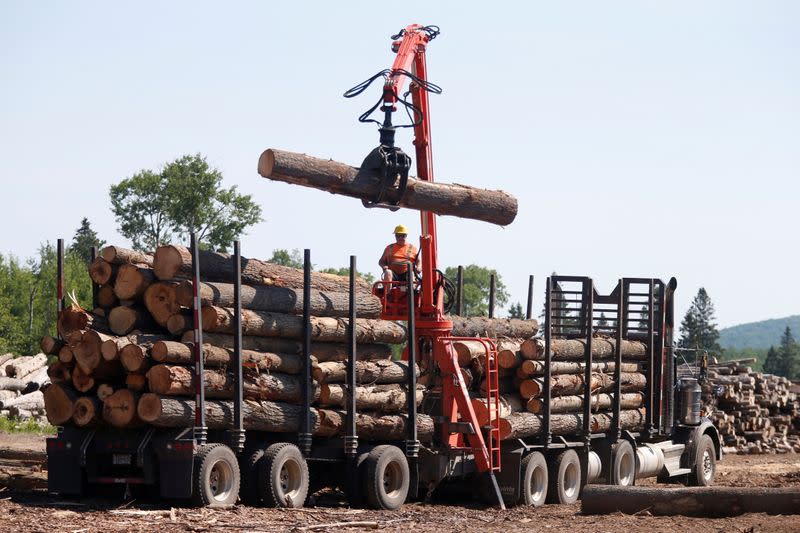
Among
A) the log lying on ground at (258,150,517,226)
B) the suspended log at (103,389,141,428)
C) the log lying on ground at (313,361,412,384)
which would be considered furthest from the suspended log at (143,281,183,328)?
the log lying on ground at (313,361,412,384)

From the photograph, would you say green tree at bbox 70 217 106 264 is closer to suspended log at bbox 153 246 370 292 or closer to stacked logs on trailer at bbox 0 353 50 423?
stacked logs on trailer at bbox 0 353 50 423

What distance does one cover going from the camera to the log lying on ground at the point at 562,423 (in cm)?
2148

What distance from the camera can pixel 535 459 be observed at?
22047mm

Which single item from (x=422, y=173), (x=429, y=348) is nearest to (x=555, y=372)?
(x=429, y=348)

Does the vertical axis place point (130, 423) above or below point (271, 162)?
below

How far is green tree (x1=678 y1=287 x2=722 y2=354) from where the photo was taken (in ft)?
369

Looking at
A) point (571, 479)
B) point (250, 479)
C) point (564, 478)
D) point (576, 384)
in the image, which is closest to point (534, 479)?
point (564, 478)

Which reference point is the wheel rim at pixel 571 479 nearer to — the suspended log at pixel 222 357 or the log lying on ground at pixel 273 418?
the log lying on ground at pixel 273 418

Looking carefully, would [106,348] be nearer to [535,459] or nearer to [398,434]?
[398,434]

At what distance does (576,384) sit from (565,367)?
1.49ft

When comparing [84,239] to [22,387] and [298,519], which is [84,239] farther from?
[298,519]

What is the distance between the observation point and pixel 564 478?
22953 millimetres

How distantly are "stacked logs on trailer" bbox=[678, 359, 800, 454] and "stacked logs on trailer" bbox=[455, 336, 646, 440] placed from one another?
1295 centimetres

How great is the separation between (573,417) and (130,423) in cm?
885
